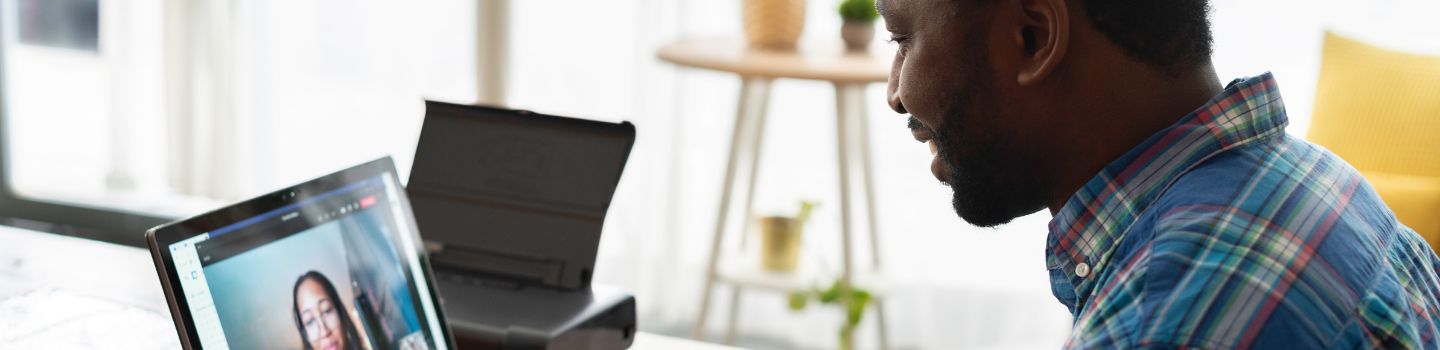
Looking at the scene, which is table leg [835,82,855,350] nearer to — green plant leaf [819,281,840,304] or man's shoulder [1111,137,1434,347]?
green plant leaf [819,281,840,304]

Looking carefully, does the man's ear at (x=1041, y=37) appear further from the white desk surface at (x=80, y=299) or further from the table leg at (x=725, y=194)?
the table leg at (x=725, y=194)

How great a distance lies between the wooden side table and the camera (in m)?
2.33

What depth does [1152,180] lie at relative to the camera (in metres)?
0.87

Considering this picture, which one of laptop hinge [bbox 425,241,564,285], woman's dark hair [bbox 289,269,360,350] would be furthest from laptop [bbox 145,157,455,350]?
laptop hinge [bbox 425,241,564,285]

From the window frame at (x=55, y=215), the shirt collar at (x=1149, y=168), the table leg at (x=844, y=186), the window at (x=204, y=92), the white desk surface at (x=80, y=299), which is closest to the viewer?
the shirt collar at (x=1149, y=168)

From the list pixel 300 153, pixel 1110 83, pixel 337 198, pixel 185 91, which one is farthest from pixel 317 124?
pixel 1110 83

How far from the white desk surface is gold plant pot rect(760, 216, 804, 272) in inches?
49.6

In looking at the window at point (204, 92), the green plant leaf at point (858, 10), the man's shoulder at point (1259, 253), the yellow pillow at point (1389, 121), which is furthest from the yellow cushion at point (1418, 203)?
the window at point (204, 92)

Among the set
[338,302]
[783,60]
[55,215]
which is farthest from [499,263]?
[55,215]

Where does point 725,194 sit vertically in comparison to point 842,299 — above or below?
above

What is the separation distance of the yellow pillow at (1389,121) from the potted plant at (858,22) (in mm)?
753

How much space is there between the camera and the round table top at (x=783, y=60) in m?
2.31

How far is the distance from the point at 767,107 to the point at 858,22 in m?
0.23

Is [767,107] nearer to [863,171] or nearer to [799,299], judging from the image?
[863,171]
